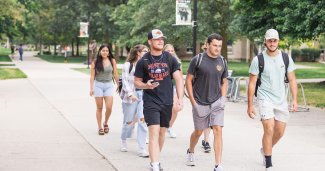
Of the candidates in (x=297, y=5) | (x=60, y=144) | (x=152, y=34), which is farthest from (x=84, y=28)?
(x=152, y=34)

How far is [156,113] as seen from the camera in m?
6.96

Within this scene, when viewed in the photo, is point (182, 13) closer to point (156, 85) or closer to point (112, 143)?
point (112, 143)

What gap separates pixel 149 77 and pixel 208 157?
1.77 meters

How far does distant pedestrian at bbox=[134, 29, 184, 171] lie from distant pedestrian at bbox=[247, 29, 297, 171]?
949mm

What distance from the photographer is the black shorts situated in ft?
22.8

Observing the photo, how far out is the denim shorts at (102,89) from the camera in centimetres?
1031

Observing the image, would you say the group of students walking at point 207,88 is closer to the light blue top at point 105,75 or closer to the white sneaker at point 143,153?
the white sneaker at point 143,153

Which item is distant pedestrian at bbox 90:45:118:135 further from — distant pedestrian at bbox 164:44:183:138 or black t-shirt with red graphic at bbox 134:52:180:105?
black t-shirt with red graphic at bbox 134:52:180:105

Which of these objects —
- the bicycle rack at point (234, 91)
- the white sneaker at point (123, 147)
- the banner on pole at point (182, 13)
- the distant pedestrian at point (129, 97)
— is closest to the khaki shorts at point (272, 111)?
the distant pedestrian at point (129, 97)

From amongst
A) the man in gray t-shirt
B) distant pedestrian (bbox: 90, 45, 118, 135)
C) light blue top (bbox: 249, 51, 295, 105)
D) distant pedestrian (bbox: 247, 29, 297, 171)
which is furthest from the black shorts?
distant pedestrian (bbox: 90, 45, 118, 135)

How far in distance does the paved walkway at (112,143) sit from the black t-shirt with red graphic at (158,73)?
98 cm

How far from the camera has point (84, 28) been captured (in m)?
38.8

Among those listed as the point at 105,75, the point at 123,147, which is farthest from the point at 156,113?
the point at 105,75

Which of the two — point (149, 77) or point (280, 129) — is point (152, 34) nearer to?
point (149, 77)
